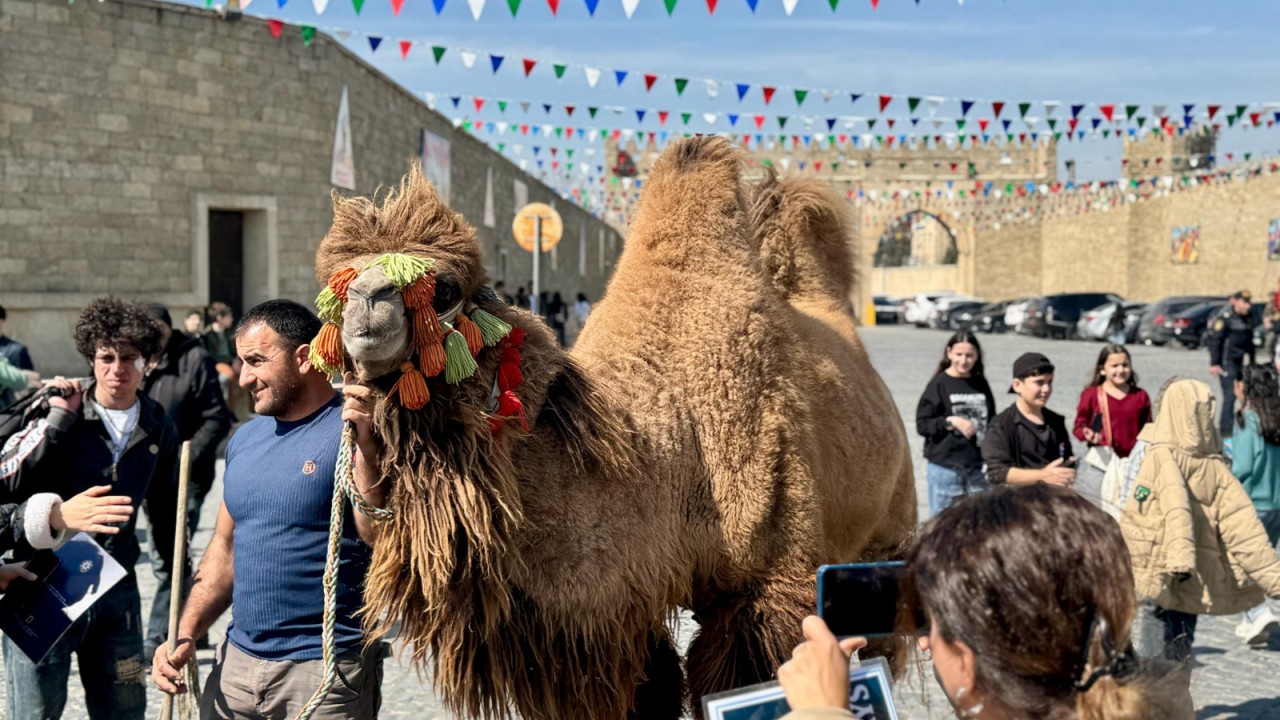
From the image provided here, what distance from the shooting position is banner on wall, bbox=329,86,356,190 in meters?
21.0

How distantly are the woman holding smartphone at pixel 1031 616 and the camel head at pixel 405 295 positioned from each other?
124 centimetres

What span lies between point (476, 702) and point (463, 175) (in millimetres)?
27209

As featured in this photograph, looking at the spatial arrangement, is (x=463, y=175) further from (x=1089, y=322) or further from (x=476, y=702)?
(x=476, y=702)

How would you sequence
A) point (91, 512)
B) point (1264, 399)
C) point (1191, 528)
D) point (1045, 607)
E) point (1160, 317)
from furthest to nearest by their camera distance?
point (1160, 317) → point (1264, 399) → point (1191, 528) → point (91, 512) → point (1045, 607)

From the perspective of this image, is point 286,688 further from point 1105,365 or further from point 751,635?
point 1105,365

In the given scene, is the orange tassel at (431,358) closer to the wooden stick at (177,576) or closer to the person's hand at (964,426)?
the wooden stick at (177,576)

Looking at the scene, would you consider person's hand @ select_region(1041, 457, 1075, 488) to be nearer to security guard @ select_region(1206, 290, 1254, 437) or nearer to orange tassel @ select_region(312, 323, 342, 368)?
orange tassel @ select_region(312, 323, 342, 368)

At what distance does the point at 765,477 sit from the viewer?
350 centimetres

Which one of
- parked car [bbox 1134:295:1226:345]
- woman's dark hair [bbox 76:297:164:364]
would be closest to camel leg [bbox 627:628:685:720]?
woman's dark hair [bbox 76:297:164:364]

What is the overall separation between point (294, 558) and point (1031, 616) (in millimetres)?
2125

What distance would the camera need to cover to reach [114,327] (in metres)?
4.27

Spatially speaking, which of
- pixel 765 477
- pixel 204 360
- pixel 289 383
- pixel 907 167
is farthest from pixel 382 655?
pixel 907 167

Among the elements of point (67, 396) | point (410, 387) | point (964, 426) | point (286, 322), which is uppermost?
point (286, 322)

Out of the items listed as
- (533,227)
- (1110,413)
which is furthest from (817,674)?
(533,227)
